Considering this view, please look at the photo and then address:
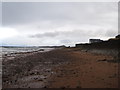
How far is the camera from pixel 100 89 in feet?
28.9

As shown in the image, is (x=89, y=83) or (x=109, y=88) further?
(x=89, y=83)

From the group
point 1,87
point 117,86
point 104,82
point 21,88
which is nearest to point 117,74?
point 104,82

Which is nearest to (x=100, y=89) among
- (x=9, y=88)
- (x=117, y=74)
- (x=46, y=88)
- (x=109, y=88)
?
(x=109, y=88)

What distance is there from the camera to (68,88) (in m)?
9.43

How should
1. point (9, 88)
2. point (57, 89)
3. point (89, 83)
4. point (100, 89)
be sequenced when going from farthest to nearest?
point (9, 88) < point (89, 83) < point (57, 89) < point (100, 89)

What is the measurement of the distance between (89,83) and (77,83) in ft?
1.73

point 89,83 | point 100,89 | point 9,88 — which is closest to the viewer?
point 100,89

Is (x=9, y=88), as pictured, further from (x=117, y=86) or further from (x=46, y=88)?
(x=117, y=86)

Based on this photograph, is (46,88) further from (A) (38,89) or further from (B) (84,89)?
(B) (84,89)

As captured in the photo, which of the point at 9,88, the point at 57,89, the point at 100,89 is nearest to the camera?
the point at 100,89

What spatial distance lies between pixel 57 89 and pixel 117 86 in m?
2.19

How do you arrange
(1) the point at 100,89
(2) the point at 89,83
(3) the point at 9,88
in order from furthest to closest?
1. (3) the point at 9,88
2. (2) the point at 89,83
3. (1) the point at 100,89

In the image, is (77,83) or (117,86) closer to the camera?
(117,86)

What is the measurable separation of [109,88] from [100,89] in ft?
1.12
